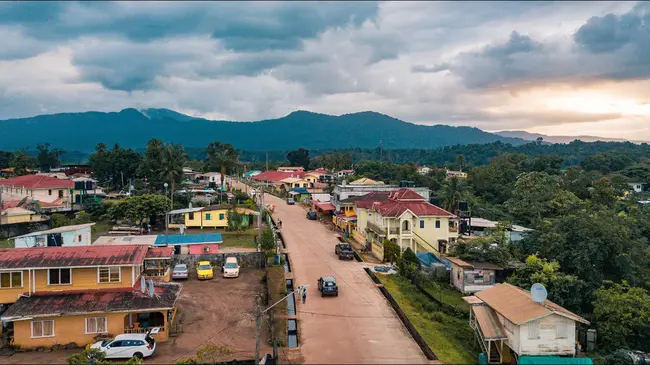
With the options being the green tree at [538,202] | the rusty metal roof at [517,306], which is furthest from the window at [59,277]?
the green tree at [538,202]

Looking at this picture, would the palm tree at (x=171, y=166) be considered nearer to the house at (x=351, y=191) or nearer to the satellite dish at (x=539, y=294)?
the house at (x=351, y=191)

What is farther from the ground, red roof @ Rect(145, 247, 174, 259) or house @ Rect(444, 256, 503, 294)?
red roof @ Rect(145, 247, 174, 259)

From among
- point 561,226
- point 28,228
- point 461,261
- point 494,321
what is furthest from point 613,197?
point 28,228

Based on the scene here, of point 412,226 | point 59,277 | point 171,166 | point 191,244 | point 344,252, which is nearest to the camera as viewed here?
point 59,277

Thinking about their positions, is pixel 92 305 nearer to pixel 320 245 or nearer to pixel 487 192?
pixel 320 245

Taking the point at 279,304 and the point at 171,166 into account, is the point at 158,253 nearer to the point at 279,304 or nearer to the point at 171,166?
the point at 279,304

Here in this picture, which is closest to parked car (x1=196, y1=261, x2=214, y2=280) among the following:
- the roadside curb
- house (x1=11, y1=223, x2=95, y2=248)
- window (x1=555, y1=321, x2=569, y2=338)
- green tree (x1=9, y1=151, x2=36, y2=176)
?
house (x1=11, y1=223, x2=95, y2=248)

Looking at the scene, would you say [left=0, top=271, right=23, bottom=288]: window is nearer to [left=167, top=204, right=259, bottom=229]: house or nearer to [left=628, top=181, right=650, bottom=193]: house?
[left=167, top=204, right=259, bottom=229]: house

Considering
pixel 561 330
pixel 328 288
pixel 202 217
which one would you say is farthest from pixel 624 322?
pixel 202 217
